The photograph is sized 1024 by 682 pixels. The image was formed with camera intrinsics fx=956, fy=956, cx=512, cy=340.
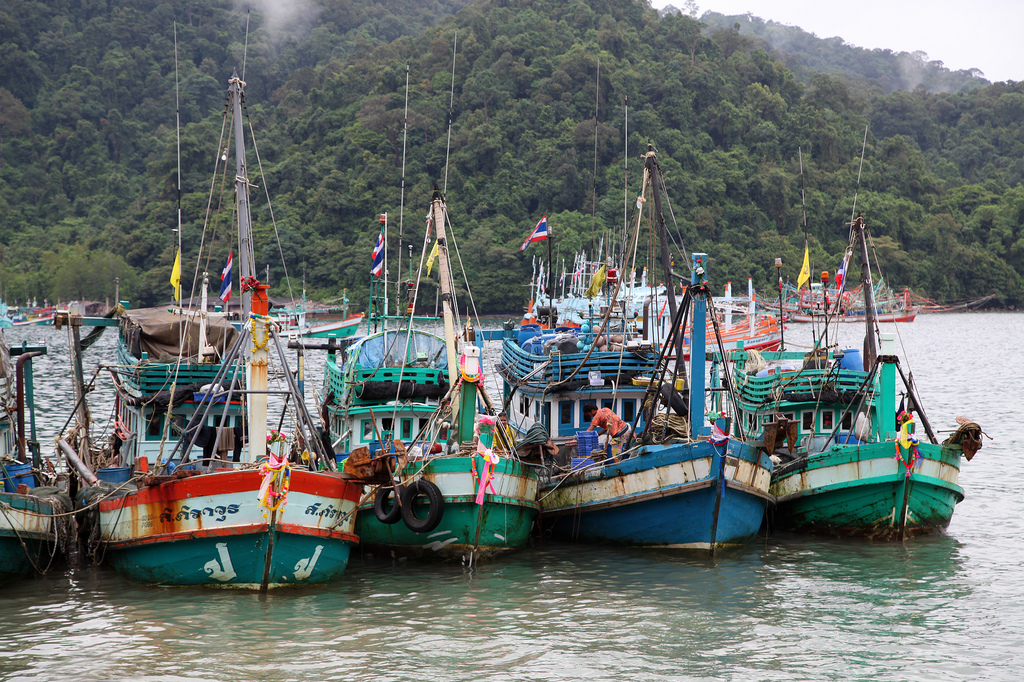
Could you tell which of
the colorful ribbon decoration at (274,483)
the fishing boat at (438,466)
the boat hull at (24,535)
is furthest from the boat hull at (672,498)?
the boat hull at (24,535)

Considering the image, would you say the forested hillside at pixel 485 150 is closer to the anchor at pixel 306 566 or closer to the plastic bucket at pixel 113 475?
the plastic bucket at pixel 113 475

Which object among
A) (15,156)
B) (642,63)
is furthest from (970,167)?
(15,156)

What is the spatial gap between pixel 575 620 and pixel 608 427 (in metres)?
5.72

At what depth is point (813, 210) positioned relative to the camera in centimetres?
12256

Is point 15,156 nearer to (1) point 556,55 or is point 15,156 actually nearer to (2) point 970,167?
(1) point 556,55

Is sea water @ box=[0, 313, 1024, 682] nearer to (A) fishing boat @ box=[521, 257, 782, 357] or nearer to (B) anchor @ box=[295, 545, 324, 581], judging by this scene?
(B) anchor @ box=[295, 545, 324, 581]

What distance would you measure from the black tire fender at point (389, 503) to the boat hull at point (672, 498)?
11.7ft

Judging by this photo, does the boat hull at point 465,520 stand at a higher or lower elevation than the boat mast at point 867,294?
lower

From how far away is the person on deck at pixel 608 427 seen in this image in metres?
19.8

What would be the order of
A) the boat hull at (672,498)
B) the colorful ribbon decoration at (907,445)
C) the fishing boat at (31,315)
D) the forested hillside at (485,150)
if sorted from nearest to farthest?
1. the boat hull at (672,498)
2. the colorful ribbon decoration at (907,445)
3. the fishing boat at (31,315)
4. the forested hillside at (485,150)

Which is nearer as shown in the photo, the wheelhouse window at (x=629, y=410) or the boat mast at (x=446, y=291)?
the boat mast at (x=446, y=291)

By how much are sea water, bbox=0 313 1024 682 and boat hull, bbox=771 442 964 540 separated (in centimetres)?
46

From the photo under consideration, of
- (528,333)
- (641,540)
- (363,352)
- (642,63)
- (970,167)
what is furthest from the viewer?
(970,167)

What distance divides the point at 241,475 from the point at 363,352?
764 centimetres
